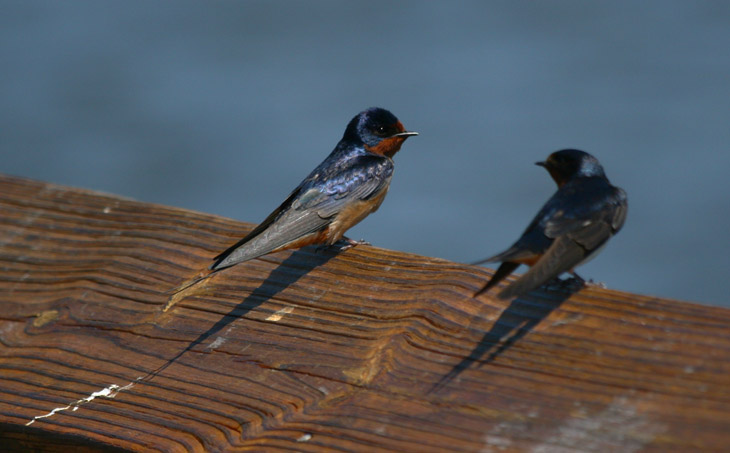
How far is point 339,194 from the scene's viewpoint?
3.86 meters

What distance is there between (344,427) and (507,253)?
64 centimetres

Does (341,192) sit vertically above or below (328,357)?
above

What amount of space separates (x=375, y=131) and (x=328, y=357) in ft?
8.15

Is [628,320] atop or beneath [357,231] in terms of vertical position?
atop

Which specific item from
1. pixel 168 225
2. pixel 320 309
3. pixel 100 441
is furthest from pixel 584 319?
pixel 168 225

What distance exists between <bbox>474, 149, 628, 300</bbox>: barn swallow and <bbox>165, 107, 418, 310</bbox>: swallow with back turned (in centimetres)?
71

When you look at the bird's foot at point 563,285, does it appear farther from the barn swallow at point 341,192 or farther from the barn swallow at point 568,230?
the barn swallow at point 341,192

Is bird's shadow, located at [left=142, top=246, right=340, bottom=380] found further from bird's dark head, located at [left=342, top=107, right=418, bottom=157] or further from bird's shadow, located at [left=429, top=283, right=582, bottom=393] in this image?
bird's dark head, located at [left=342, top=107, right=418, bottom=157]

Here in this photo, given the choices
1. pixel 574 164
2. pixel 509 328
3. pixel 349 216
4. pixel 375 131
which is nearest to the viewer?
pixel 509 328

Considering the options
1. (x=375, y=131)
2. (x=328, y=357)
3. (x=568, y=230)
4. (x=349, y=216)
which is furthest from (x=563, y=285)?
(x=375, y=131)

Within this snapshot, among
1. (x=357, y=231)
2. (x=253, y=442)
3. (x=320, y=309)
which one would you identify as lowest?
(x=357, y=231)

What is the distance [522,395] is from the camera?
165 centimetres

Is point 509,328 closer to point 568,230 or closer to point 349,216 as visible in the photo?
point 568,230

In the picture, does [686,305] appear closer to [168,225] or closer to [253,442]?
Answer: [253,442]
